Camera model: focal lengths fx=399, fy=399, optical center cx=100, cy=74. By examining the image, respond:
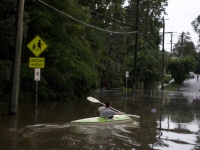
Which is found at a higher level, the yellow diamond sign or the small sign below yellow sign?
the yellow diamond sign

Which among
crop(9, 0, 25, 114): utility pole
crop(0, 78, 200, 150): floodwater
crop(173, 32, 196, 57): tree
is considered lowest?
crop(0, 78, 200, 150): floodwater

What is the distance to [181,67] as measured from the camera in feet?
244

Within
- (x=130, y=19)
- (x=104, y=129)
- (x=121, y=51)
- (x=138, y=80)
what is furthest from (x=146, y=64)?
(x=104, y=129)

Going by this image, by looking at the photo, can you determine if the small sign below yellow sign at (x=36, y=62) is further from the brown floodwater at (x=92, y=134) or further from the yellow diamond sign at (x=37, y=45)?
the brown floodwater at (x=92, y=134)

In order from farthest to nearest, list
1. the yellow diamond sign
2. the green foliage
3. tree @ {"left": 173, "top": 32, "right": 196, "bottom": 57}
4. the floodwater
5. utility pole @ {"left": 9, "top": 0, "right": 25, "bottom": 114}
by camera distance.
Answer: tree @ {"left": 173, "top": 32, "right": 196, "bottom": 57}
the green foliage
the yellow diamond sign
utility pole @ {"left": 9, "top": 0, "right": 25, "bottom": 114}
the floodwater

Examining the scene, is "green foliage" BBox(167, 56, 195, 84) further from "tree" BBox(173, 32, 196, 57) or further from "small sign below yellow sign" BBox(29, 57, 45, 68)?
"tree" BBox(173, 32, 196, 57)

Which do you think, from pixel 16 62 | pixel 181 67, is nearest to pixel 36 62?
pixel 16 62

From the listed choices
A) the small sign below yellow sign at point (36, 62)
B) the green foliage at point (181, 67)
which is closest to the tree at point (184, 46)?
the green foliage at point (181, 67)

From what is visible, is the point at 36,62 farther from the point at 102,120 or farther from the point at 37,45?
the point at 102,120

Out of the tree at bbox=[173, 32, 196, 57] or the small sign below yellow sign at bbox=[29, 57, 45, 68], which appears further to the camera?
the tree at bbox=[173, 32, 196, 57]

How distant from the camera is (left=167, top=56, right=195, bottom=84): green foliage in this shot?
73938mm

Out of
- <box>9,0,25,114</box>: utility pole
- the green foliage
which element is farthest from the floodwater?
the green foliage

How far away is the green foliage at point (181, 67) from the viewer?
73.9m

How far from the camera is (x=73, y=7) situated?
27.3m
